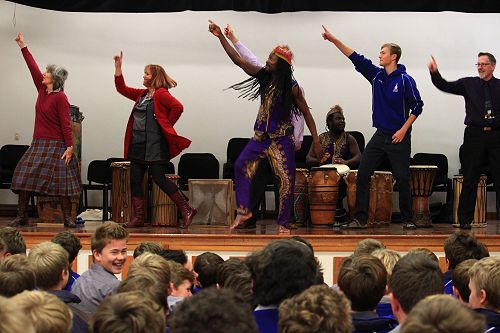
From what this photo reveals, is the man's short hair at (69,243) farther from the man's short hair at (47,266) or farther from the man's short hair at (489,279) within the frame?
the man's short hair at (489,279)

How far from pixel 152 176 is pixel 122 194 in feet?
2.54

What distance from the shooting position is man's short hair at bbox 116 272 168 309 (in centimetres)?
321

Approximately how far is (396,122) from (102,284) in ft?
14.4

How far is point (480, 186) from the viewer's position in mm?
9031

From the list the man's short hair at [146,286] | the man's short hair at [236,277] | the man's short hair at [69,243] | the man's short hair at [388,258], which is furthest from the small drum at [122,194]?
the man's short hair at [146,286]

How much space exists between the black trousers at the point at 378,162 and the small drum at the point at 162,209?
1915 millimetres

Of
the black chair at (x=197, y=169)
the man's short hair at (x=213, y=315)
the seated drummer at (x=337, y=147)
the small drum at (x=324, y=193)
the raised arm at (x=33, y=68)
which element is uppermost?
the raised arm at (x=33, y=68)

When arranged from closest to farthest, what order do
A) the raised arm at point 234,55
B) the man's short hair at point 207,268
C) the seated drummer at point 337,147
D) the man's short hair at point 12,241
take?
the man's short hair at point 207,268 < the man's short hair at point 12,241 < the raised arm at point 234,55 < the seated drummer at point 337,147

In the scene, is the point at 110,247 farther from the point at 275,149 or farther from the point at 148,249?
the point at 275,149

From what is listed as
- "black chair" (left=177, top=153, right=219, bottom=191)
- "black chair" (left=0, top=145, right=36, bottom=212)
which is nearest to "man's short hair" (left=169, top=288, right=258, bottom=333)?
"black chair" (left=177, top=153, right=219, bottom=191)

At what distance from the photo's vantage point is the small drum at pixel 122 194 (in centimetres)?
890

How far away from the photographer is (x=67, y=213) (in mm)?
8484

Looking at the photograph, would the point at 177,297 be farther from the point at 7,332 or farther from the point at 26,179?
the point at 26,179

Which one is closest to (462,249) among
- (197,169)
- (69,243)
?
(69,243)
